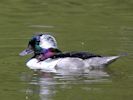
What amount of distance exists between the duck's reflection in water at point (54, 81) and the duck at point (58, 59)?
27 centimetres

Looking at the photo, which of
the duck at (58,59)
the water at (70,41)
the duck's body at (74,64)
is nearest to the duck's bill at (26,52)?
the duck at (58,59)

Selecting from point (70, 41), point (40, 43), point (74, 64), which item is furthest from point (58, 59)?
point (70, 41)

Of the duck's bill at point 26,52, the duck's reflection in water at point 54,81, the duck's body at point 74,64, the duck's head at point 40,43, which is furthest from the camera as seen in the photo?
the duck's head at point 40,43

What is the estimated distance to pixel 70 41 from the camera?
1869 cm

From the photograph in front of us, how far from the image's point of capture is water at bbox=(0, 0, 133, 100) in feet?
45.6

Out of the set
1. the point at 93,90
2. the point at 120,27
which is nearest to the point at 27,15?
the point at 120,27

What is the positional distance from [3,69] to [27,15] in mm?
7006

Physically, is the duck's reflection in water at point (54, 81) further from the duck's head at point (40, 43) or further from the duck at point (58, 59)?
the duck's head at point (40, 43)

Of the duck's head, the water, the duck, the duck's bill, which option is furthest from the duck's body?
the duck's head

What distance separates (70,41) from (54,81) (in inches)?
151

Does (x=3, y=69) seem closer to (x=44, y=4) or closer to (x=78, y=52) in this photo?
(x=78, y=52)

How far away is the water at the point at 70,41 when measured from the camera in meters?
13.9

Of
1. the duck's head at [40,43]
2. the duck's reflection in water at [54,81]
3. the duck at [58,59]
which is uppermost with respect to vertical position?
the duck's head at [40,43]

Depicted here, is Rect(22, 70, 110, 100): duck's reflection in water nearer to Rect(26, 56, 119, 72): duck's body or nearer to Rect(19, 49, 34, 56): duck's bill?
Rect(26, 56, 119, 72): duck's body
